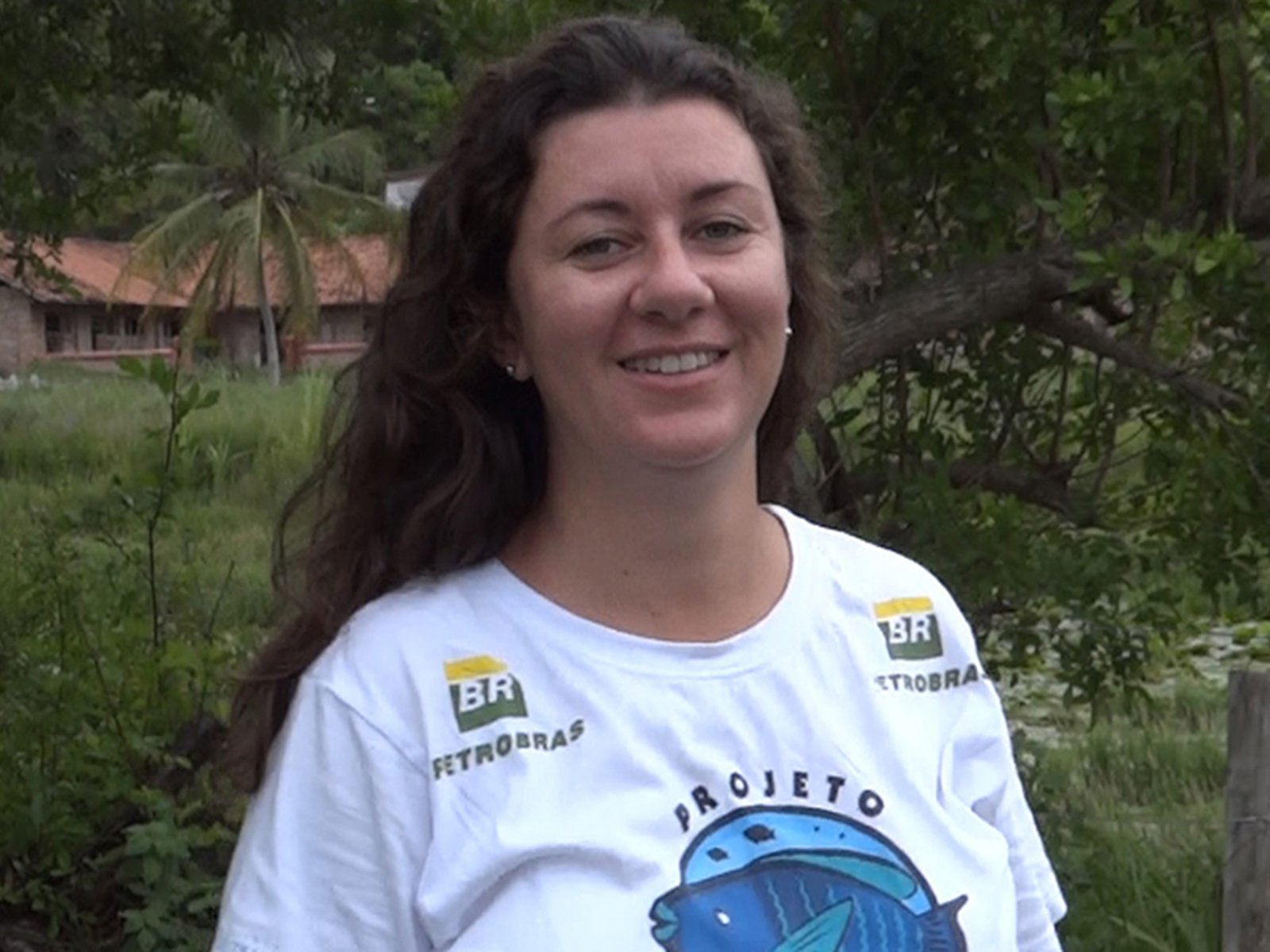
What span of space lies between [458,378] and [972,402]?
2947 millimetres

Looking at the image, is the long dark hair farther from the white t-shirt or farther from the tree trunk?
the tree trunk

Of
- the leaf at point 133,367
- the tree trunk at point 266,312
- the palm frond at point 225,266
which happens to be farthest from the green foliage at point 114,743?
the palm frond at point 225,266

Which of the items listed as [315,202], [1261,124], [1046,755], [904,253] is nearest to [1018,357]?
[904,253]

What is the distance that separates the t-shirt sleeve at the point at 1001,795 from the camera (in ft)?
6.17

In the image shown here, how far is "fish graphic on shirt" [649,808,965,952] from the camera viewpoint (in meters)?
1.62

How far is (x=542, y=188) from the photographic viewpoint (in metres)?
1.76

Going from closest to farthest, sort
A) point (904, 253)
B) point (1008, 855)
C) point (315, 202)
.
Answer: point (1008, 855) → point (904, 253) → point (315, 202)

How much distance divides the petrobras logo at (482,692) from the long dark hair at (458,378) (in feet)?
0.49

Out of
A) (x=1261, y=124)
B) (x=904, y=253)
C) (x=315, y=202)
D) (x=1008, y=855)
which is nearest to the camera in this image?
(x=1008, y=855)

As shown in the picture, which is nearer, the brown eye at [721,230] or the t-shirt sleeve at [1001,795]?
the brown eye at [721,230]

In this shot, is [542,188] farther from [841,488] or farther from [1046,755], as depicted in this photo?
[1046,755]

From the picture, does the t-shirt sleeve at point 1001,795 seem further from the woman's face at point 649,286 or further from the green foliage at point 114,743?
the green foliage at point 114,743

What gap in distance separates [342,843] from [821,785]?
0.43 metres

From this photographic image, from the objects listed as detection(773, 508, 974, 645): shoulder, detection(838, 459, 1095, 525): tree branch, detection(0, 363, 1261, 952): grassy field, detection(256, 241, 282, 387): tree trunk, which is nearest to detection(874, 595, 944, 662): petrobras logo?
detection(773, 508, 974, 645): shoulder
